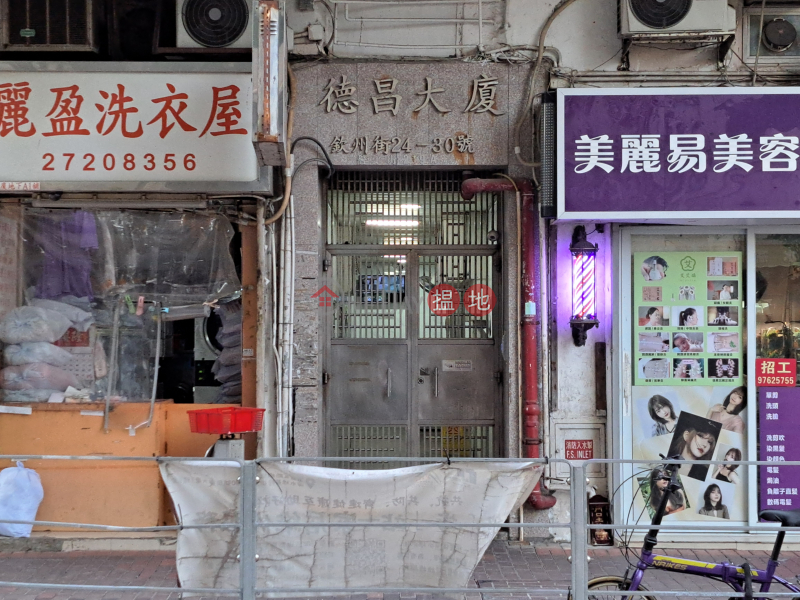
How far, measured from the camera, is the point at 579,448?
708 cm

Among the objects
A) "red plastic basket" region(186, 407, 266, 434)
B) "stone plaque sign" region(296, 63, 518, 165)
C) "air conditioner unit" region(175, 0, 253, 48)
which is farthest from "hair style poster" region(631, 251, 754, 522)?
"air conditioner unit" region(175, 0, 253, 48)

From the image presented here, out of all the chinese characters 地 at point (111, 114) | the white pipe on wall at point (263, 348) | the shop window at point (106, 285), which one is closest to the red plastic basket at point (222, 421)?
the white pipe on wall at point (263, 348)

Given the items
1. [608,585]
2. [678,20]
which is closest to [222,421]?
[608,585]

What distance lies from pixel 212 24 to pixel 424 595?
552cm

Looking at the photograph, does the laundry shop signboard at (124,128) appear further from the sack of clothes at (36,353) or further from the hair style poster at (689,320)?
the hair style poster at (689,320)

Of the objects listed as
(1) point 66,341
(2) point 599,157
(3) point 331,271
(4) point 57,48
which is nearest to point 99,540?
(1) point 66,341

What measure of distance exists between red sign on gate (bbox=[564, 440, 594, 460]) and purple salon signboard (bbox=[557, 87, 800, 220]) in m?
2.21

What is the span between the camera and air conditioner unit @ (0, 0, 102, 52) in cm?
689

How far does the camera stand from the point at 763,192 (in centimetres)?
654

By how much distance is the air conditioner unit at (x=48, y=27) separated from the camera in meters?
6.89

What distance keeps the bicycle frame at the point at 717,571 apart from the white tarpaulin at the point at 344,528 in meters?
0.90

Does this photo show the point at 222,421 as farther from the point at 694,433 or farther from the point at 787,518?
the point at 694,433

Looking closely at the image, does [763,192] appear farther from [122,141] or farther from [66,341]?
[66,341]

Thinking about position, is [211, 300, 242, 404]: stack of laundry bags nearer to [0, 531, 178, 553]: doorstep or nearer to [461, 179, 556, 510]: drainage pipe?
[0, 531, 178, 553]: doorstep
